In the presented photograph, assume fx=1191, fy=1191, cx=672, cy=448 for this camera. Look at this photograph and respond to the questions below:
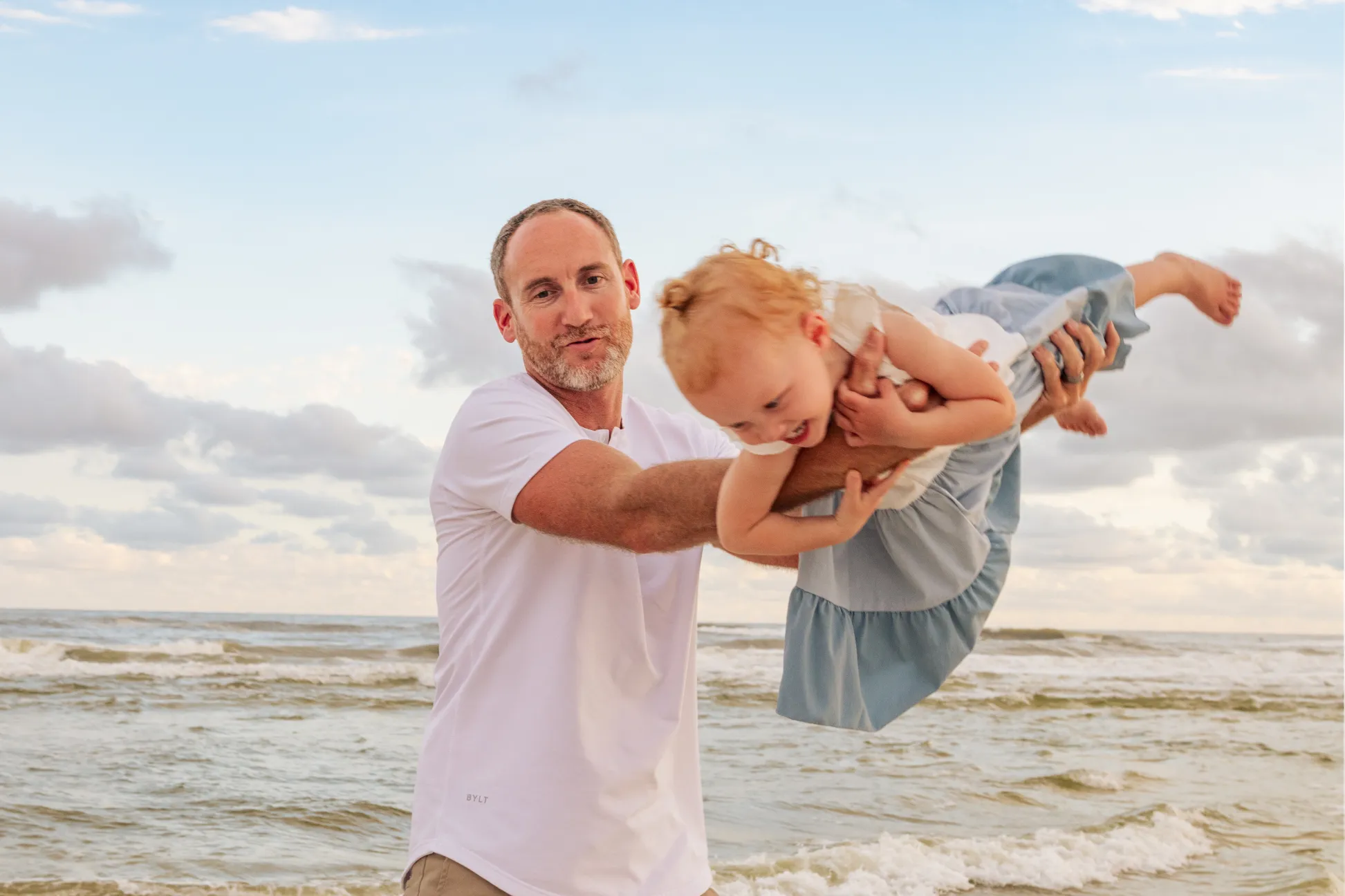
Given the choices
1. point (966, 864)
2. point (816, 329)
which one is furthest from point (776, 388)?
point (966, 864)

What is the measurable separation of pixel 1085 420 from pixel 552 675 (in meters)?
1.29

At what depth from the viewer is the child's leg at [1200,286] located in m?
2.59

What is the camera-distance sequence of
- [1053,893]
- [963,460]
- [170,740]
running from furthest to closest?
[170,740] → [1053,893] → [963,460]

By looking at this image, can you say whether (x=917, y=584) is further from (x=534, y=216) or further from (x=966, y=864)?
Answer: (x=966, y=864)

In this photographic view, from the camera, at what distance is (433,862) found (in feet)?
7.65

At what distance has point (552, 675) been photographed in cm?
233

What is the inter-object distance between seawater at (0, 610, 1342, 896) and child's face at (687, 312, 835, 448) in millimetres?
5099

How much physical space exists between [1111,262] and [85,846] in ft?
22.3

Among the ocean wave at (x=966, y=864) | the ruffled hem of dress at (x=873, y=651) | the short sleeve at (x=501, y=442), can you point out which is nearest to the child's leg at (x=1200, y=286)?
the ruffled hem of dress at (x=873, y=651)

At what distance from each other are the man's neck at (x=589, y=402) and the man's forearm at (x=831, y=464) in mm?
917

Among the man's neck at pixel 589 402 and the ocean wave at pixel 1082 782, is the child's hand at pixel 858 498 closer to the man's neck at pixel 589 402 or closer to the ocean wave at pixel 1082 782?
the man's neck at pixel 589 402

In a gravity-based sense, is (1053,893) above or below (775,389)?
below

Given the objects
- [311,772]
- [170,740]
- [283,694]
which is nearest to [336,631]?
[283,694]

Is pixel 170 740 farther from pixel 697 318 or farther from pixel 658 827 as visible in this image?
pixel 697 318
